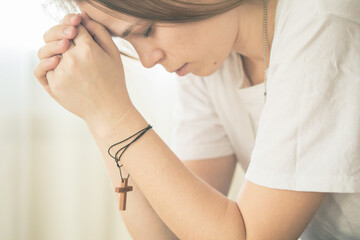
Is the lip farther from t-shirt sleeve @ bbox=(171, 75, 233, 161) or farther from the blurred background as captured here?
the blurred background

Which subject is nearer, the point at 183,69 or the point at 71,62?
the point at 71,62

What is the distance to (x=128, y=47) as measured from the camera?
3.21 ft

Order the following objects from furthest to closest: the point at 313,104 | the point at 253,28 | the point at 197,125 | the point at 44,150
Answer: the point at 44,150 < the point at 197,125 < the point at 253,28 < the point at 313,104

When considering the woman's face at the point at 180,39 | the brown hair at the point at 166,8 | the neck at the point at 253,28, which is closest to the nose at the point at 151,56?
the woman's face at the point at 180,39

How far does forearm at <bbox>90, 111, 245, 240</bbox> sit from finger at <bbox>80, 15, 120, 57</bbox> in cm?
17

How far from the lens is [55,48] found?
792 millimetres

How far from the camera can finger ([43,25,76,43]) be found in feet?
2.60

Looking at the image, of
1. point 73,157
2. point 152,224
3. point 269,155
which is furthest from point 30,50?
point 269,155

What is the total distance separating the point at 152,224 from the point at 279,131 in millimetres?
459

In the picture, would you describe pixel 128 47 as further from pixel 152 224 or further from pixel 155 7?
pixel 152 224

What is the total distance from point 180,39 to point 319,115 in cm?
34

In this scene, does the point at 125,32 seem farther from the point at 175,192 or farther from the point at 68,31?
the point at 175,192

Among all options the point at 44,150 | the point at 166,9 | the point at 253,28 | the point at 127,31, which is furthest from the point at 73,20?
the point at 44,150

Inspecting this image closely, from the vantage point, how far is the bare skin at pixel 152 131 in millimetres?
662
